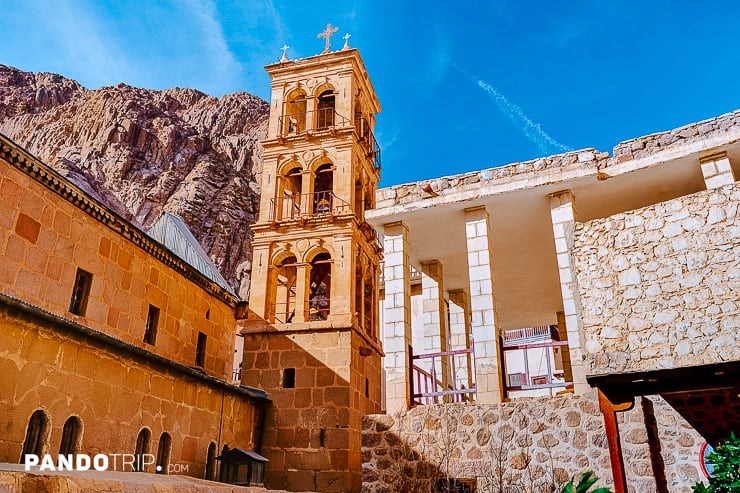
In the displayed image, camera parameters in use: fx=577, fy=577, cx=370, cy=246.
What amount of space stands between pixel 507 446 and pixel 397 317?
10.5ft

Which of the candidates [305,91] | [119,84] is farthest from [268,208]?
[119,84]

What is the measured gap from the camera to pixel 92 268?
13.1 meters

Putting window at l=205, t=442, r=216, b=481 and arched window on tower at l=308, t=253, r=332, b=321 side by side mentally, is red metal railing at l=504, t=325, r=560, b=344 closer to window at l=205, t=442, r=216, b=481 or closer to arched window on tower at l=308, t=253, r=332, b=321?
arched window on tower at l=308, t=253, r=332, b=321

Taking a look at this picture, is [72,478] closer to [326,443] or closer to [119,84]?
[326,443]

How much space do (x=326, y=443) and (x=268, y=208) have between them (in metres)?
7.75

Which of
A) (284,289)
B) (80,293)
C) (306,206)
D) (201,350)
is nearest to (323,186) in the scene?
(306,206)

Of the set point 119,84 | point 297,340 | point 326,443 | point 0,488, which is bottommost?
point 0,488

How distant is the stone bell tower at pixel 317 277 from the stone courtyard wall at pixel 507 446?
17.3 feet

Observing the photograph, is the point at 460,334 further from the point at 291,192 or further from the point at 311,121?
the point at 311,121

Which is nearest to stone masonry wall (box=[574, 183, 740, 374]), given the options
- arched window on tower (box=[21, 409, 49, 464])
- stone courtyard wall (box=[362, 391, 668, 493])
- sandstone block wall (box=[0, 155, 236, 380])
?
stone courtyard wall (box=[362, 391, 668, 493])

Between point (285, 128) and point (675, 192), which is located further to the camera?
point (285, 128)

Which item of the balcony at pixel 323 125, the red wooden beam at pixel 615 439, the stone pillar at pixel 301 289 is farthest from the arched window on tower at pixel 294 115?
the red wooden beam at pixel 615 439

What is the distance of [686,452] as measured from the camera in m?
7.58

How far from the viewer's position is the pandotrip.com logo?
25.6 feet
